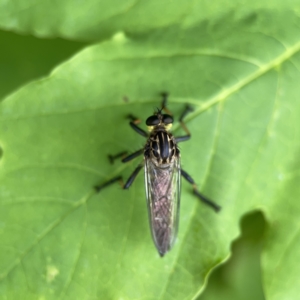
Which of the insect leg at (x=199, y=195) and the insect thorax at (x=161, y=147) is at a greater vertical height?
the insect thorax at (x=161, y=147)

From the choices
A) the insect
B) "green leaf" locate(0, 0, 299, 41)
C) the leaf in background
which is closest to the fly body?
the insect

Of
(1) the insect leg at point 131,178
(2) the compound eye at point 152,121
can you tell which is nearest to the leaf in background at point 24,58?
(2) the compound eye at point 152,121

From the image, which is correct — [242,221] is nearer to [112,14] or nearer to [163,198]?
[163,198]

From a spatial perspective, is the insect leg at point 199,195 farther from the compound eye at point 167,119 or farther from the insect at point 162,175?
the compound eye at point 167,119

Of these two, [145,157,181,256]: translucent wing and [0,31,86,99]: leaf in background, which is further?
[0,31,86,99]: leaf in background

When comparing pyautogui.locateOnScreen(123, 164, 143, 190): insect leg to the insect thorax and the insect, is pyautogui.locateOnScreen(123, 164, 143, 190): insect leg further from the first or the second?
the insect thorax

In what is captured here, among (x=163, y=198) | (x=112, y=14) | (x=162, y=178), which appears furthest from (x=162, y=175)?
(x=112, y=14)

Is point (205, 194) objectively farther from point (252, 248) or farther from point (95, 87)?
point (252, 248)
